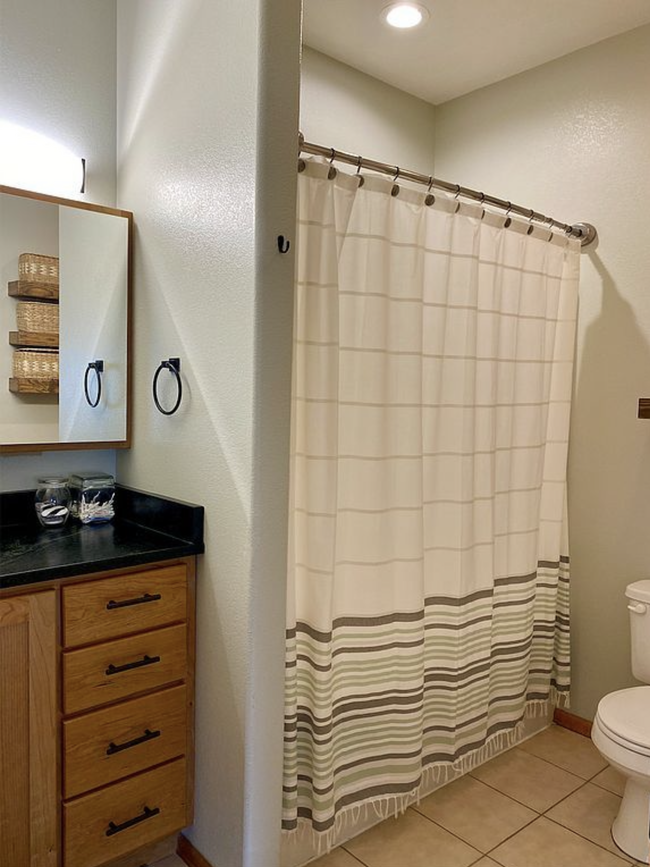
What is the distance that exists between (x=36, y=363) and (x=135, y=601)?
0.80 meters

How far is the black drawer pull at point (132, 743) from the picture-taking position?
1705 millimetres

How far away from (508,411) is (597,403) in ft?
1.60

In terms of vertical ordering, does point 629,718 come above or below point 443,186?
below

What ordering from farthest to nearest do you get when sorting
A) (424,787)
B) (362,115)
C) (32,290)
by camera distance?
1. (362,115)
2. (424,787)
3. (32,290)

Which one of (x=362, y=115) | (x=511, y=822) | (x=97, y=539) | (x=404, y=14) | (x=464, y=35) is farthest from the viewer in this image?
(x=362, y=115)

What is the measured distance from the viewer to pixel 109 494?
2.11m

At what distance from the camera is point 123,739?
1.73m

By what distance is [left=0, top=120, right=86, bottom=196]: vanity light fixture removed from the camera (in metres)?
1.97

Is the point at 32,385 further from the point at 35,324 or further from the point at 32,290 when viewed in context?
the point at 32,290

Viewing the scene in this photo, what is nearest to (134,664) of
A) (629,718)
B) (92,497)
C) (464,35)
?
Answer: (92,497)

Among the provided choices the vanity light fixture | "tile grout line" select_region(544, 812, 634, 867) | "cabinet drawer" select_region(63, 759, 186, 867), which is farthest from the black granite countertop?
"tile grout line" select_region(544, 812, 634, 867)

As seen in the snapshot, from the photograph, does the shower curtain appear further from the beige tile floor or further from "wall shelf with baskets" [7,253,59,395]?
"wall shelf with baskets" [7,253,59,395]

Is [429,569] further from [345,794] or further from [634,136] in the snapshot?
[634,136]

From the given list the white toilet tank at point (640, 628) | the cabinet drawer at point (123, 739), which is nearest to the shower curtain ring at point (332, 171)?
the cabinet drawer at point (123, 739)
